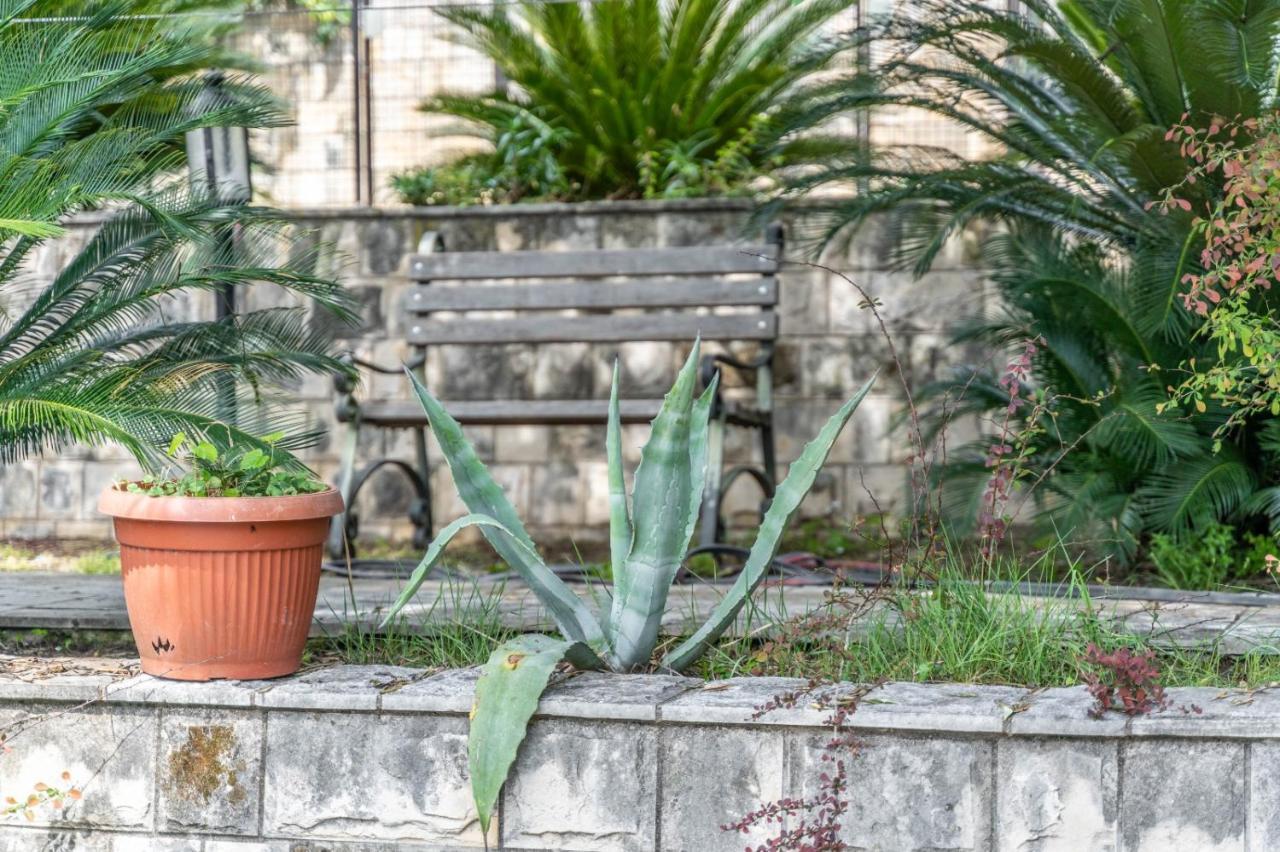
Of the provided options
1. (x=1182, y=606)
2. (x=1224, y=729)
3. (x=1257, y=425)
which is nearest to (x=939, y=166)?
(x=1257, y=425)

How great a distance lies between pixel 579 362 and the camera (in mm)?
6020

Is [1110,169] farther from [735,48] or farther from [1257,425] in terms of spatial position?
[735,48]

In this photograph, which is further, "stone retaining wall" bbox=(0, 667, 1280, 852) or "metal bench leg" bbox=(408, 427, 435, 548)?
"metal bench leg" bbox=(408, 427, 435, 548)

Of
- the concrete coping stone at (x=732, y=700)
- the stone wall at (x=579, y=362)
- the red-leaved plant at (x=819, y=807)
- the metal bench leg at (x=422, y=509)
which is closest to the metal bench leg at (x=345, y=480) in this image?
the metal bench leg at (x=422, y=509)

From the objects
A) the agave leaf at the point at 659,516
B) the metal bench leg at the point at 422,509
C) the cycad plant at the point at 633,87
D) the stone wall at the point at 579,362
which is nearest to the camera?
the agave leaf at the point at 659,516

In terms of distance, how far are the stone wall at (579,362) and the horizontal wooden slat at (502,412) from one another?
3.06 ft

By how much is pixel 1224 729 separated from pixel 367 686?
5.22 ft

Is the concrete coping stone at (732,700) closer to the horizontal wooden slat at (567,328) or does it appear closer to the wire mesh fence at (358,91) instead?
the horizontal wooden slat at (567,328)

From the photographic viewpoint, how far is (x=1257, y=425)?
4359 mm

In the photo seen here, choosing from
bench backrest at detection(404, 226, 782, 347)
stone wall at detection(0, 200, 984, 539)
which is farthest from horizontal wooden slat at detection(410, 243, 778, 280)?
stone wall at detection(0, 200, 984, 539)

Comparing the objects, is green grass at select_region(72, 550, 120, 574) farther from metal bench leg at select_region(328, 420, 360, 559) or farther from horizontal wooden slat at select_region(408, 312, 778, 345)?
horizontal wooden slat at select_region(408, 312, 778, 345)

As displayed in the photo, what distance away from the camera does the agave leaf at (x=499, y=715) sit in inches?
101

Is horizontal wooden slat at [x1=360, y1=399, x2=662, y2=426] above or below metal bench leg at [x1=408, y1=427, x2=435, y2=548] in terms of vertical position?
above

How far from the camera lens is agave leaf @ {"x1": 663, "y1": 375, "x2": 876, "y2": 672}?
2.78m
